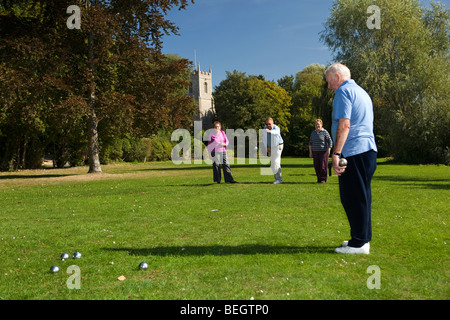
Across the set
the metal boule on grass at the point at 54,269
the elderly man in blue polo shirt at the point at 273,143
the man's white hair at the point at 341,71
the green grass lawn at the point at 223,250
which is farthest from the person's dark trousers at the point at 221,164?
the metal boule on grass at the point at 54,269

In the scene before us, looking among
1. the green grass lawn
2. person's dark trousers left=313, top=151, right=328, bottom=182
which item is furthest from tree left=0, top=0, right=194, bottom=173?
the green grass lawn

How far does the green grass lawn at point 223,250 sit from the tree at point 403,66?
879 inches

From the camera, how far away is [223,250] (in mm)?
5562

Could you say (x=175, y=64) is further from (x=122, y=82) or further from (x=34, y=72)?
(x=34, y=72)

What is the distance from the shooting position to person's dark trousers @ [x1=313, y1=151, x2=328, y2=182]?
1497 centimetres

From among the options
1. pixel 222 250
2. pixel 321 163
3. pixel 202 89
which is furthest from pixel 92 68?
pixel 202 89

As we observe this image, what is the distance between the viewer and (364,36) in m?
31.6

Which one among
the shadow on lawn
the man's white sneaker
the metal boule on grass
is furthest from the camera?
the shadow on lawn

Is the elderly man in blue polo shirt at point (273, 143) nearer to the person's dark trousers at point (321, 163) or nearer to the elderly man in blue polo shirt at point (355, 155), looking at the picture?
the person's dark trousers at point (321, 163)

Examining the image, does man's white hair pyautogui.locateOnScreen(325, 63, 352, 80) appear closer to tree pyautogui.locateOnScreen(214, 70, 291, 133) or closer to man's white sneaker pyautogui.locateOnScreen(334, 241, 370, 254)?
man's white sneaker pyautogui.locateOnScreen(334, 241, 370, 254)

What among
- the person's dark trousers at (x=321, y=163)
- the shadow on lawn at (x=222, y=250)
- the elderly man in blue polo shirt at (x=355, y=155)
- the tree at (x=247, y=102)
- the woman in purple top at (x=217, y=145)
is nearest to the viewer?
the elderly man in blue polo shirt at (x=355, y=155)

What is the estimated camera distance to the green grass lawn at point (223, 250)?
399 centimetres
